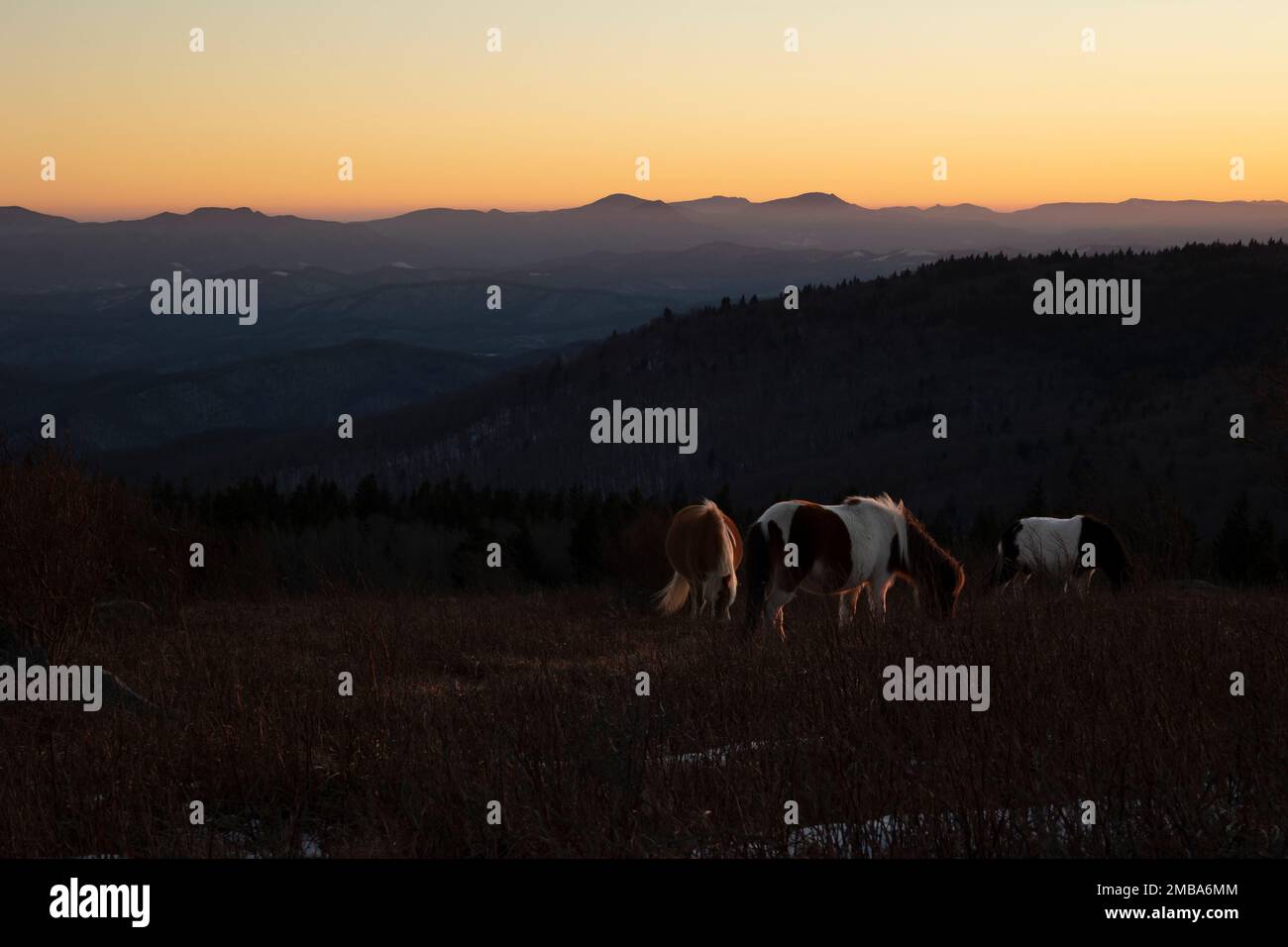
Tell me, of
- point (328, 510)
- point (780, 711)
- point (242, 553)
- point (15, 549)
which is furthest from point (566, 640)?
point (328, 510)

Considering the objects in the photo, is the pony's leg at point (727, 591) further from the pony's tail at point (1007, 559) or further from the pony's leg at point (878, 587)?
the pony's tail at point (1007, 559)

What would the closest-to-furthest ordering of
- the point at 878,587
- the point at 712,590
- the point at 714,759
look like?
the point at 714,759
the point at 878,587
the point at 712,590

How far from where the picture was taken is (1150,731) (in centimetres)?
587

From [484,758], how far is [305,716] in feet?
5.29

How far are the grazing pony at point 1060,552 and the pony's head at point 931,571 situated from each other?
588 centimetres

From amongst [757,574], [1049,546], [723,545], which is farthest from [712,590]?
[1049,546]

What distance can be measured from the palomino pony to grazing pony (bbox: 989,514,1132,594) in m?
6.12

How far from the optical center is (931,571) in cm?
1323

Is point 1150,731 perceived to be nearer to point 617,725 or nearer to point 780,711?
point 780,711

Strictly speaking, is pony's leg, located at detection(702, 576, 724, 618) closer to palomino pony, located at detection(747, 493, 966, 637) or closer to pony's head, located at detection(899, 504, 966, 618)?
palomino pony, located at detection(747, 493, 966, 637)

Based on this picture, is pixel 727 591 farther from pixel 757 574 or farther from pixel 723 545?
pixel 757 574

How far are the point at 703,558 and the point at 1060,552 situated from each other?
623 centimetres

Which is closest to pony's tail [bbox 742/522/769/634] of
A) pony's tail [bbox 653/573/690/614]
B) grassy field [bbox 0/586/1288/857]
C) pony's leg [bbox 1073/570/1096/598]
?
grassy field [bbox 0/586/1288/857]

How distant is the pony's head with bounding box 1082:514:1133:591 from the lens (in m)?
19.0
